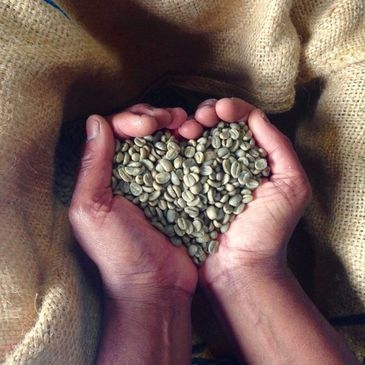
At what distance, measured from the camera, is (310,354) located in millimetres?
824

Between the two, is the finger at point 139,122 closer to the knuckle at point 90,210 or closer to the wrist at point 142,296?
the knuckle at point 90,210

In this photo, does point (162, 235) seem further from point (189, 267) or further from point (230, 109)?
point (230, 109)

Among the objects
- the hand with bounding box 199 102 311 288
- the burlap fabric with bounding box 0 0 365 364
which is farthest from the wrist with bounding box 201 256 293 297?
the burlap fabric with bounding box 0 0 365 364

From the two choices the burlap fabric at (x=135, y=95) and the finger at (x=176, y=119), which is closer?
the burlap fabric at (x=135, y=95)

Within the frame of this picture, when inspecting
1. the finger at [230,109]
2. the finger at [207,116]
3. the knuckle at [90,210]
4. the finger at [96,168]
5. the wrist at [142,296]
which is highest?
the finger at [230,109]

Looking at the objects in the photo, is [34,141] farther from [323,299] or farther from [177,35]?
[323,299]

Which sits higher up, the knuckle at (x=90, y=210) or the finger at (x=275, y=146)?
the finger at (x=275, y=146)

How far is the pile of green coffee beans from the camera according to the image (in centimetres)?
82

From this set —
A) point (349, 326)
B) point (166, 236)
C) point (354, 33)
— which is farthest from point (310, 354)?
point (354, 33)

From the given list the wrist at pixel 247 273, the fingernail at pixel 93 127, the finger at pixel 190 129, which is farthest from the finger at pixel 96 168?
the wrist at pixel 247 273

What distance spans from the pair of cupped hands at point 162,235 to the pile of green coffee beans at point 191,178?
0.01 m

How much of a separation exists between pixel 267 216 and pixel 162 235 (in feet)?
0.54

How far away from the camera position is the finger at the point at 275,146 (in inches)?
33.2

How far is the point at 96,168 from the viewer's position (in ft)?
2.61
